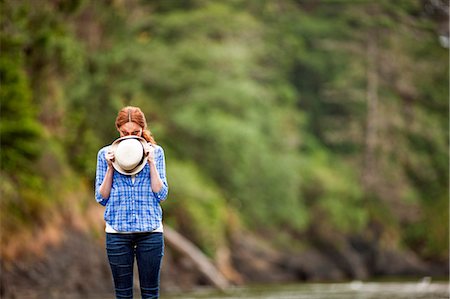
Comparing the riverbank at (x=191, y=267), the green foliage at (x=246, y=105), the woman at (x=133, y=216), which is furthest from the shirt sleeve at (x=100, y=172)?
the green foliage at (x=246, y=105)

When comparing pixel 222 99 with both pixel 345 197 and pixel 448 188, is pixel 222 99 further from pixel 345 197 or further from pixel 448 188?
pixel 448 188

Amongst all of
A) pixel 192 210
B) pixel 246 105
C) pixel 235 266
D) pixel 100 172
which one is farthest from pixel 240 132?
pixel 100 172

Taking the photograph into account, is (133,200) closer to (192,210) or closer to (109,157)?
(109,157)

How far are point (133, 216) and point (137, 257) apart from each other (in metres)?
0.27

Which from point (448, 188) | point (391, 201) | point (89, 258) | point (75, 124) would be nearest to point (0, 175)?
point (89, 258)

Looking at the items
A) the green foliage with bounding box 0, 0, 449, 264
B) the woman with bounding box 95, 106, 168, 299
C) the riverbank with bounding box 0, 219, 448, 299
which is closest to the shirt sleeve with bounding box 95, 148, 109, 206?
the woman with bounding box 95, 106, 168, 299

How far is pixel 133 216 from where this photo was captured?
25.0 feet

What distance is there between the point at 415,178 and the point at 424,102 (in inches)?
136

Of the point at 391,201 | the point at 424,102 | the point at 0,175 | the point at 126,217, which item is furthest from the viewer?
the point at 424,102

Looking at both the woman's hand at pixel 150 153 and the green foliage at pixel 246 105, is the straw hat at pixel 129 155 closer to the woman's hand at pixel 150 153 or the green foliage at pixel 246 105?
the woman's hand at pixel 150 153

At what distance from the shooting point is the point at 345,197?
4431 centimetres

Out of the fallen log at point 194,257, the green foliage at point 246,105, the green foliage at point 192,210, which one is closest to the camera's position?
the green foliage at point 246,105

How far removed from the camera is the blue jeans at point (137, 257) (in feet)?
24.9

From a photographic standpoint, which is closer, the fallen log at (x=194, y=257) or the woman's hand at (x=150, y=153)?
the woman's hand at (x=150, y=153)
